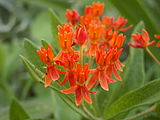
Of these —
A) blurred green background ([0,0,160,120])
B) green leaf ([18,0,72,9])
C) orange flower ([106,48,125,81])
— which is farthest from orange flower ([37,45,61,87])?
green leaf ([18,0,72,9])

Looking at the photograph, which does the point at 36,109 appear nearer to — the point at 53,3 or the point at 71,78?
the point at 53,3

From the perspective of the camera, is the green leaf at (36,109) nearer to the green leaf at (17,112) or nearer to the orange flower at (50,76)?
the green leaf at (17,112)

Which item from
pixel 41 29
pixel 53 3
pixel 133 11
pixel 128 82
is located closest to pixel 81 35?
pixel 128 82

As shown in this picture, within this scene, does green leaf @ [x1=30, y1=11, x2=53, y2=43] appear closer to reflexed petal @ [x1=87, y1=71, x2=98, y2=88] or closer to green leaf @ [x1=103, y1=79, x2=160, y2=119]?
green leaf @ [x1=103, y1=79, x2=160, y2=119]

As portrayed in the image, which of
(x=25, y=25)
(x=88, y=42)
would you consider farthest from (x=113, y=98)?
(x=25, y=25)

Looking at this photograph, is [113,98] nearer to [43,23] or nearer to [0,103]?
[0,103]

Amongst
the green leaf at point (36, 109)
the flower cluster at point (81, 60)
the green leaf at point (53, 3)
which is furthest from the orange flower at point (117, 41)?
the green leaf at point (53, 3)

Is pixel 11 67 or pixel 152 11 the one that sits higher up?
pixel 11 67
